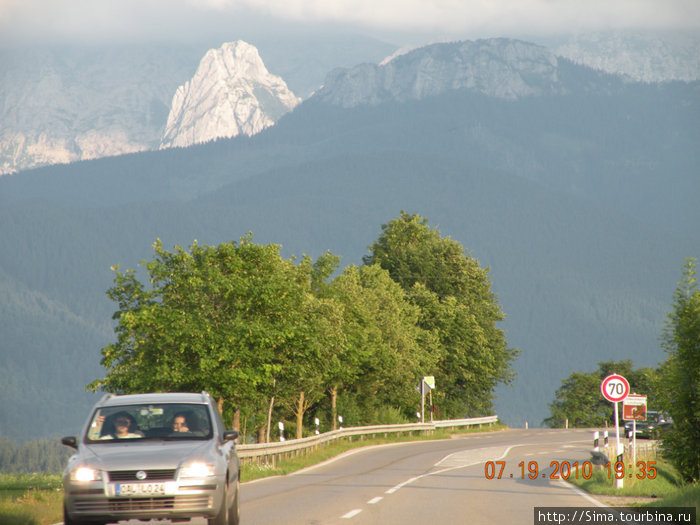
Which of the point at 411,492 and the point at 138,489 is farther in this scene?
the point at 411,492

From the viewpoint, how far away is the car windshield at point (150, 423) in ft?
41.0

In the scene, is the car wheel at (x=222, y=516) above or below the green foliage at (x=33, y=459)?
above

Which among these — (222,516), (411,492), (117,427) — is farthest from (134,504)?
(411,492)

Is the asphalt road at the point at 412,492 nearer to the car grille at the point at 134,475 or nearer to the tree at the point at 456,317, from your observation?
the car grille at the point at 134,475

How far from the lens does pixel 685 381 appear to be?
20172mm

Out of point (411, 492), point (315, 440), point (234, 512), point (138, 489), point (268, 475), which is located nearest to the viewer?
point (138, 489)

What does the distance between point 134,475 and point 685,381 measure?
12.5 meters

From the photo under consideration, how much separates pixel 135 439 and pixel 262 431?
32.9 metres

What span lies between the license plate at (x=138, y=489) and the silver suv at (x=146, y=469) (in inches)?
0.4

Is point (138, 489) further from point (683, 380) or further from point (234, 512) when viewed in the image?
point (683, 380)

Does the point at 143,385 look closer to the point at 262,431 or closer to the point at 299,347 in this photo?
the point at 299,347

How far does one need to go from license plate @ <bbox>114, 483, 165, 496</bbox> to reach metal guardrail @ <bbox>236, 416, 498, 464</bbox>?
43.2ft

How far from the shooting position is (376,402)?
57.3 meters

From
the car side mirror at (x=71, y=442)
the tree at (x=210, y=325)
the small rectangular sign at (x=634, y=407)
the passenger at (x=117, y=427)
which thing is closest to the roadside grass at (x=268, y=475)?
the small rectangular sign at (x=634, y=407)
